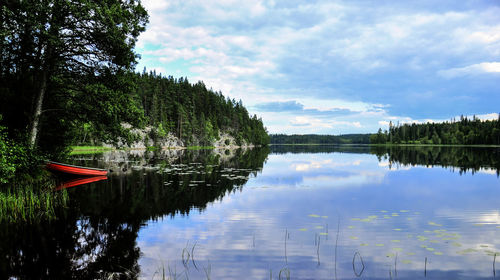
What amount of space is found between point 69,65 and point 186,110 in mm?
114402

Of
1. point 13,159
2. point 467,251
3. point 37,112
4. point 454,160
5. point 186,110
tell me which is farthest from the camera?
point 186,110

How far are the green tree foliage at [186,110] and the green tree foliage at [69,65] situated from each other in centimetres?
8026

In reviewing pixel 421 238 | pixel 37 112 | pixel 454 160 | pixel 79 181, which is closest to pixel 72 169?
pixel 79 181

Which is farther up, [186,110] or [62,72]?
[186,110]

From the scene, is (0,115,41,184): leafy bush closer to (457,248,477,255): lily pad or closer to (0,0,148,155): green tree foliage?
(0,0,148,155): green tree foliage

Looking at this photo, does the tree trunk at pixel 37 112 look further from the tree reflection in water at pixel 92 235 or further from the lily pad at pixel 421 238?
the lily pad at pixel 421 238

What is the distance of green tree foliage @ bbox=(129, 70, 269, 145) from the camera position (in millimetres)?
113625

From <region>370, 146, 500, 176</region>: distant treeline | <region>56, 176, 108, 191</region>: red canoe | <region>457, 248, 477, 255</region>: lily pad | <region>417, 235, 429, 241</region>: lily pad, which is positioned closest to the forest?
<region>56, 176, 108, 191</region>: red canoe

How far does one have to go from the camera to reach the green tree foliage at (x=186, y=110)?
11362 centimetres

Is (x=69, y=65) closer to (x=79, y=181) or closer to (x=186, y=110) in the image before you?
(x=79, y=181)

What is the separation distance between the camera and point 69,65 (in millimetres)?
18766

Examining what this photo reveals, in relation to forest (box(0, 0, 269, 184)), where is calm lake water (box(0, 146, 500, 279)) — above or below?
below

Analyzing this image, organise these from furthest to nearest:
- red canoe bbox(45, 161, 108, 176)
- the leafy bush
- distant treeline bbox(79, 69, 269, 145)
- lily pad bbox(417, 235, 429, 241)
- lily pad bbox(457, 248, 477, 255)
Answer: distant treeline bbox(79, 69, 269, 145) < red canoe bbox(45, 161, 108, 176) < the leafy bush < lily pad bbox(417, 235, 429, 241) < lily pad bbox(457, 248, 477, 255)

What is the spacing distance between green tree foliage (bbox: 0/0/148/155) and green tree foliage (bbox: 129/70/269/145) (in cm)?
8026
